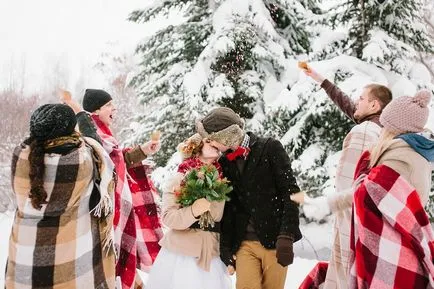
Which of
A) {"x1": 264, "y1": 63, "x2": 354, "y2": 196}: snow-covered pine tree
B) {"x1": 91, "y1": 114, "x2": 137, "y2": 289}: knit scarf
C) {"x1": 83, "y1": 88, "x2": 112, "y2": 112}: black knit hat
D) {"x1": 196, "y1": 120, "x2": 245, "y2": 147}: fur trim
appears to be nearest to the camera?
{"x1": 196, "y1": 120, "x2": 245, "y2": 147}: fur trim

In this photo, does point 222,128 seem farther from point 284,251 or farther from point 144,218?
point 144,218

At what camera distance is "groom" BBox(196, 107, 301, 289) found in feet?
10.9

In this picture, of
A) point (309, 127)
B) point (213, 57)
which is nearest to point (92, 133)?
point (213, 57)

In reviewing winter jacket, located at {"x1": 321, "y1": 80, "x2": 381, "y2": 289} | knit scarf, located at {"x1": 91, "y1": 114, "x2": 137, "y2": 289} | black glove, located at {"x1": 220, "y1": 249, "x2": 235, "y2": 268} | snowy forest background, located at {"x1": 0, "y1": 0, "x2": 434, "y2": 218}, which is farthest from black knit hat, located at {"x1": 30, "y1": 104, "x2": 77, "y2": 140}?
snowy forest background, located at {"x1": 0, "y1": 0, "x2": 434, "y2": 218}

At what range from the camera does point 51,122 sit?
2.75m

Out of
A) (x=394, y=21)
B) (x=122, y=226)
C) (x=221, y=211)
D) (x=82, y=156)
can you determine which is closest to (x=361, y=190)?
(x=221, y=211)

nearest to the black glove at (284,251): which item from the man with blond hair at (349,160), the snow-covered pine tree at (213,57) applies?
the man with blond hair at (349,160)

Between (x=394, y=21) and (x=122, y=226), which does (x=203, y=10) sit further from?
(x=122, y=226)

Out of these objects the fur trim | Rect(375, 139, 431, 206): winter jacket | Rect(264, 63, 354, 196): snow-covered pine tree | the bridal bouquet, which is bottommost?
Rect(264, 63, 354, 196): snow-covered pine tree

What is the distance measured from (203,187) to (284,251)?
2.48ft

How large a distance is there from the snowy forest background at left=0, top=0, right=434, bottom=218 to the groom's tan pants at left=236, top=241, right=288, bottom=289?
352cm

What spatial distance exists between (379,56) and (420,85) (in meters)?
0.90

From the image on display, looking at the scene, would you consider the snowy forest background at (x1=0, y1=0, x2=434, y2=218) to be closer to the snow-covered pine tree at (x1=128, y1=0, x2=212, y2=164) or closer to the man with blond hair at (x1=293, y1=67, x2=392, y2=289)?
the snow-covered pine tree at (x1=128, y1=0, x2=212, y2=164)

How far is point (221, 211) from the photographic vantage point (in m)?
3.39
